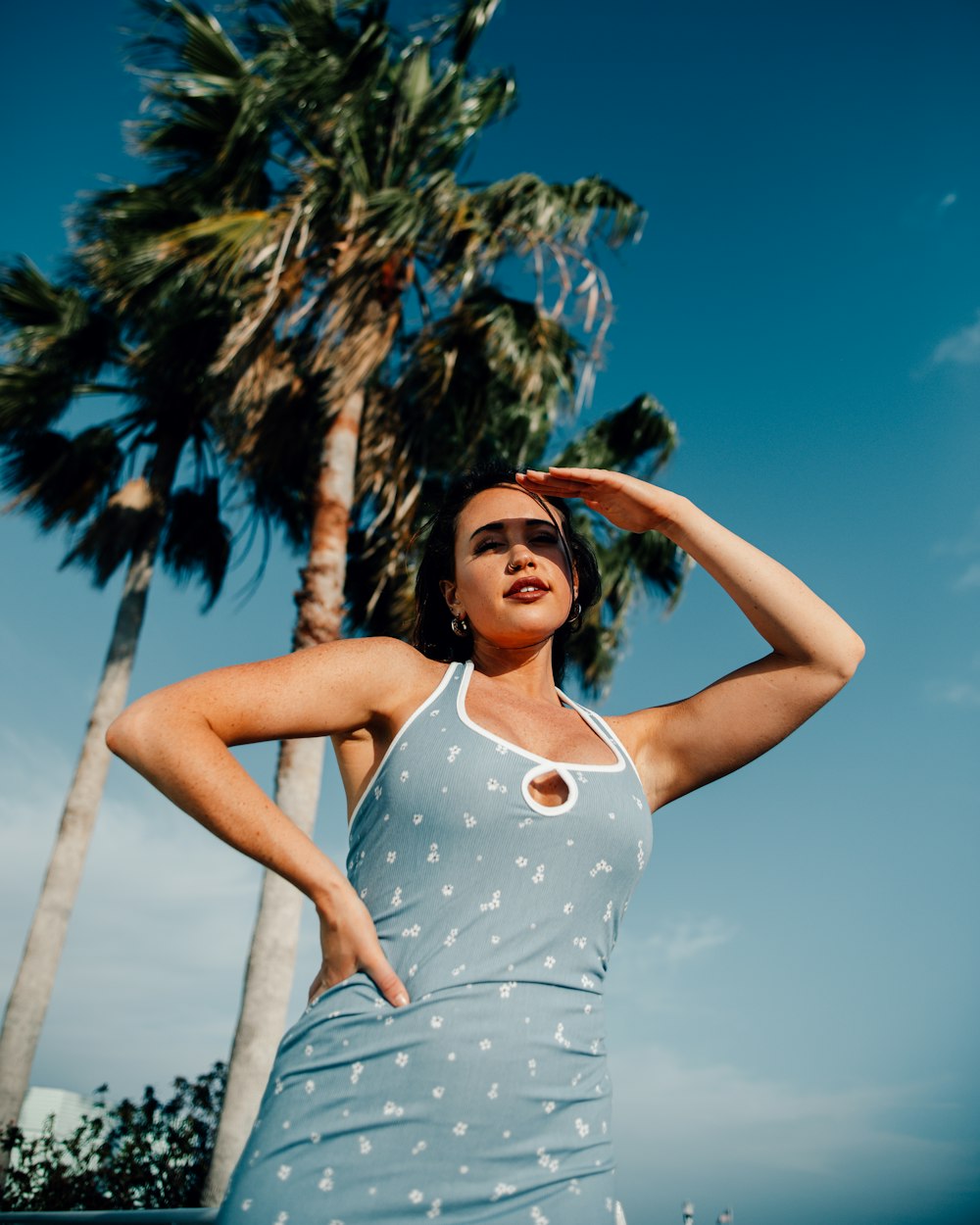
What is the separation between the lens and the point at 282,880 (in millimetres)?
6473

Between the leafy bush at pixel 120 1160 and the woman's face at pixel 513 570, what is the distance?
601 centimetres

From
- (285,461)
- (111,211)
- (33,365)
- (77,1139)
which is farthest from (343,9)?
(77,1139)

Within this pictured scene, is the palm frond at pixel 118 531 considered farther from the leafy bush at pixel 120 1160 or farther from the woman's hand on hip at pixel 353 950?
the woman's hand on hip at pixel 353 950

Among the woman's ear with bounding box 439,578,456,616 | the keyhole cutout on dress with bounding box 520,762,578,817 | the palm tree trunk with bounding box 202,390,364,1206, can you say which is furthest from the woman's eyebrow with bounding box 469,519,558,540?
the palm tree trunk with bounding box 202,390,364,1206

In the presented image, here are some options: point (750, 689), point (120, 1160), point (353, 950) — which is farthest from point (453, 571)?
point (120, 1160)

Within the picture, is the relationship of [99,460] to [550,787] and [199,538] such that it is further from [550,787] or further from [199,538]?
[550,787]

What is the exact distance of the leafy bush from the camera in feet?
20.5

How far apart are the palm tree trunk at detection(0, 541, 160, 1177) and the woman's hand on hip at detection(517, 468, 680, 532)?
23.0 feet

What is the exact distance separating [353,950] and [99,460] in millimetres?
10961

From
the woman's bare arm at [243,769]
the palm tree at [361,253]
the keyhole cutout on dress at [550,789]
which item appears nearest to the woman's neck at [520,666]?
the keyhole cutout on dress at [550,789]

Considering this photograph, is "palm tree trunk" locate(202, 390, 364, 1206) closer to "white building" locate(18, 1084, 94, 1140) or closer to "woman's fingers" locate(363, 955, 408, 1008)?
"white building" locate(18, 1084, 94, 1140)

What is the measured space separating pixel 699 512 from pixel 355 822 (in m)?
0.92

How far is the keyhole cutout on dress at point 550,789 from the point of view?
4.87 ft

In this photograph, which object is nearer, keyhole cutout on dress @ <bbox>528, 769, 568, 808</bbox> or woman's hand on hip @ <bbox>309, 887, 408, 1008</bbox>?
woman's hand on hip @ <bbox>309, 887, 408, 1008</bbox>
